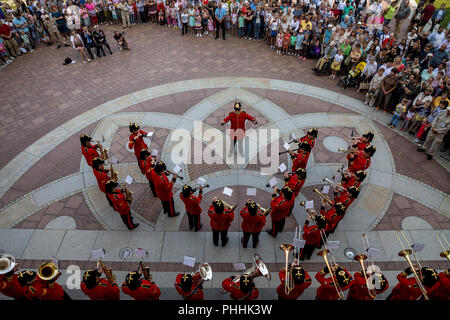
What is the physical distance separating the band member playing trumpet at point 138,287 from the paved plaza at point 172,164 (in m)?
1.47

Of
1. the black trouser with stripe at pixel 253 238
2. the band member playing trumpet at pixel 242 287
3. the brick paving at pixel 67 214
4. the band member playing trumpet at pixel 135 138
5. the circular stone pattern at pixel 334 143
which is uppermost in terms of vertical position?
the band member playing trumpet at pixel 135 138

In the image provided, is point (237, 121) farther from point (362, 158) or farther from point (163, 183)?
point (362, 158)

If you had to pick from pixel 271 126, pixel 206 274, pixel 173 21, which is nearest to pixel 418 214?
pixel 271 126

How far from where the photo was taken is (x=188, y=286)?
190 inches

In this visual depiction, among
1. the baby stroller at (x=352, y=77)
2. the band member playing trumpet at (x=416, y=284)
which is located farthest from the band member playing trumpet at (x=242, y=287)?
the baby stroller at (x=352, y=77)

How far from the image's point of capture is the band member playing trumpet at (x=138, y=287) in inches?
185

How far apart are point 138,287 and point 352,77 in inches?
491

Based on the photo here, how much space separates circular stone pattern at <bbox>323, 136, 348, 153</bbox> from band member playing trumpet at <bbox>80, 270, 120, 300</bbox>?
26.8 ft

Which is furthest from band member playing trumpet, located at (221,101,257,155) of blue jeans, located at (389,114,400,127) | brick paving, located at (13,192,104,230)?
blue jeans, located at (389,114,400,127)

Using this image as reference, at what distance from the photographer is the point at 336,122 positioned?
36.3 ft

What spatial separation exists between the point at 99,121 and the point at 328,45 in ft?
38.7

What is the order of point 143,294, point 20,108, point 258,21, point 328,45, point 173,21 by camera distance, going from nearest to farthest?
point 143,294
point 20,108
point 328,45
point 258,21
point 173,21

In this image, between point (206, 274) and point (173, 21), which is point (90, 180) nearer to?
point (206, 274)

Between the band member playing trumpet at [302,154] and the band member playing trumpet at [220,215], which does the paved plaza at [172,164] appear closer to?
the band member playing trumpet at [220,215]
